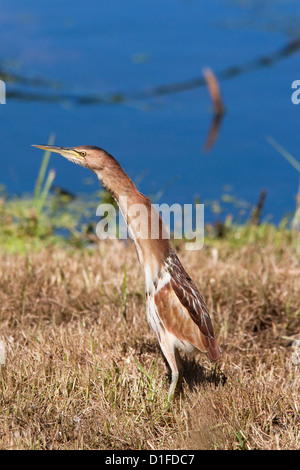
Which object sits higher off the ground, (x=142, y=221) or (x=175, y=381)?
(x=142, y=221)

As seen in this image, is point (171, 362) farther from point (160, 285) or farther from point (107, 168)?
point (107, 168)

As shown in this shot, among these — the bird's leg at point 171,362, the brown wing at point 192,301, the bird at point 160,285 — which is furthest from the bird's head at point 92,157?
the bird's leg at point 171,362

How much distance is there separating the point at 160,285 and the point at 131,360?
50cm

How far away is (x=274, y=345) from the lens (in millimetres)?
4191

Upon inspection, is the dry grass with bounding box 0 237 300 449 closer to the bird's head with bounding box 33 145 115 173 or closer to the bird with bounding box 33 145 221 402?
the bird with bounding box 33 145 221 402

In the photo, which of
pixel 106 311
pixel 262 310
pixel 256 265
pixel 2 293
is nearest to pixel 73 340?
pixel 106 311

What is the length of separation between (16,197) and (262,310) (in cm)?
283

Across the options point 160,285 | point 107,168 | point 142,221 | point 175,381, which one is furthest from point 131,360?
point 107,168

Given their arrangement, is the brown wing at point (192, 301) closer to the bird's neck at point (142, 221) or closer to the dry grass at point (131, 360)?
the bird's neck at point (142, 221)

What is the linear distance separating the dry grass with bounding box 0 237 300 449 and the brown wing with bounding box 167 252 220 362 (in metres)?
0.18

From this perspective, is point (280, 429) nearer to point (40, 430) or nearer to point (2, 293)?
point (40, 430)

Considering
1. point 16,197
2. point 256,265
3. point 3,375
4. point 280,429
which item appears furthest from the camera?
point 16,197

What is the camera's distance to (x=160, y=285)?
132 inches

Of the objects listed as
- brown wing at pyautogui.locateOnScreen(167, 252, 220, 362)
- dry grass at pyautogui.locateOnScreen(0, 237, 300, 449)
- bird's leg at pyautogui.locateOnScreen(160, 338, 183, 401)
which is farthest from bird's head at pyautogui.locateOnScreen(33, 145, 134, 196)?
dry grass at pyautogui.locateOnScreen(0, 237, 300, 449)
